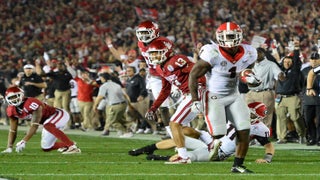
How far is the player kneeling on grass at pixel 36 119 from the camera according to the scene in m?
15.5

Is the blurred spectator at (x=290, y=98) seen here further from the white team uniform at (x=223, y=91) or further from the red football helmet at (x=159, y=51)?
the white team uniform at (x=223, y=91)

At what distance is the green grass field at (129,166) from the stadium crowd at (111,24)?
11.9 metres

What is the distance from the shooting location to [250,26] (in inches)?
1341

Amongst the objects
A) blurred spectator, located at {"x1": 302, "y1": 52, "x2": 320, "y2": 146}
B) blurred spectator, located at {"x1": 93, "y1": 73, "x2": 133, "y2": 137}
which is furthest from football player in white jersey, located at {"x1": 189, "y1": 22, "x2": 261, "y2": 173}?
blurred spectator, located at {"x1": 93, "y1": 73, "x2": 133, "y2": 137}

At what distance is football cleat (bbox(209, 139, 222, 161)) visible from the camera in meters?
12.7

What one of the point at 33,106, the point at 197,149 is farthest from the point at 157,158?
the point at 33,106

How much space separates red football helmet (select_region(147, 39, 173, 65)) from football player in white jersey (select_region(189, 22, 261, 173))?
1713 mm

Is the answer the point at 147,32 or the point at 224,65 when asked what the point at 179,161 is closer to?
the point at 224,65

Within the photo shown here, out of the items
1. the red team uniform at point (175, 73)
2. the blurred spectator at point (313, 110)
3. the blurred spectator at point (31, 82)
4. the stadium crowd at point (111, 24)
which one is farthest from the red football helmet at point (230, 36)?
the stadium crowd at point (111, 24)

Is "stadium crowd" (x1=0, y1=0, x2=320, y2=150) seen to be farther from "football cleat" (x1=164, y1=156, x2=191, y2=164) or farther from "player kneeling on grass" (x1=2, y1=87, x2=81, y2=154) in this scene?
"football cleat" (x1=164, y1=156, x2=191, y2=164)

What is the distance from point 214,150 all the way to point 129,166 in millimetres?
1078

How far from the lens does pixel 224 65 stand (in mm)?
11906

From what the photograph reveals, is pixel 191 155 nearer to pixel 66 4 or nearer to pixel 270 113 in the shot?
pixel 270 113

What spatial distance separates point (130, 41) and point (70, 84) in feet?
27.4
